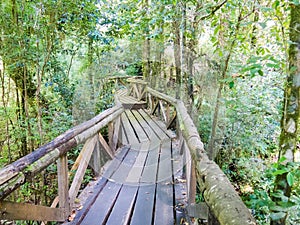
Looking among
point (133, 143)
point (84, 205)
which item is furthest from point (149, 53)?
point (84, 205)

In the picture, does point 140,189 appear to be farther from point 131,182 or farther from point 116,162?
point 116,162

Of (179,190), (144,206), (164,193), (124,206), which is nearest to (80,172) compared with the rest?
(124,206)

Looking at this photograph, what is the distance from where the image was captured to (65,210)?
2143 millimetres

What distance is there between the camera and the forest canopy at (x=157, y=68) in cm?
332

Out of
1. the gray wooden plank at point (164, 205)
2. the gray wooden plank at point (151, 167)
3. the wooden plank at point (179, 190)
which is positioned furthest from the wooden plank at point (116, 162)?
the wooden plank at point (179, 190)

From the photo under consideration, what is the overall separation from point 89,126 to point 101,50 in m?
2.83

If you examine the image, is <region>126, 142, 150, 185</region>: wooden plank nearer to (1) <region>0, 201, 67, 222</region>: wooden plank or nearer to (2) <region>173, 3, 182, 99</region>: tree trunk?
(1) <region>0, 201, 67, 222</region>: wooden plank

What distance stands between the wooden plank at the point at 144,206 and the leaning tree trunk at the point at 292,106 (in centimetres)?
113

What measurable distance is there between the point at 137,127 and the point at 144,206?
11.9ft

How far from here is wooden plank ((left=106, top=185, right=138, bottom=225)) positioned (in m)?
2.21

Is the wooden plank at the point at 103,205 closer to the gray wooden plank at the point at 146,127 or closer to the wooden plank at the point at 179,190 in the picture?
the wooden plank at the point at 179,190

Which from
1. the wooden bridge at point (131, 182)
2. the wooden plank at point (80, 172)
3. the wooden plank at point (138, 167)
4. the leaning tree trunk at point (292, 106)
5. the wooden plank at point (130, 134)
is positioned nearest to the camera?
the wooden bridge at point (131, 182)

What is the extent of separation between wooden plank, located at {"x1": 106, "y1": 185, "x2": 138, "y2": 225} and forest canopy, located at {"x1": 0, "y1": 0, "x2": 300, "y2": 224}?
119 cm

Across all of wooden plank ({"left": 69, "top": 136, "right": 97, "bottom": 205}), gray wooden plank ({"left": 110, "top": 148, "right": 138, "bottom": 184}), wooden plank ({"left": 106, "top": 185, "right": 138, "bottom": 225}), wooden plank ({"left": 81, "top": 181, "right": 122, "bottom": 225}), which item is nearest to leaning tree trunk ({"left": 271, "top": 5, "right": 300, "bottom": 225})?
wooden plank ({"left": 106, "top": 185, "right": 138, "bottom": 225})
